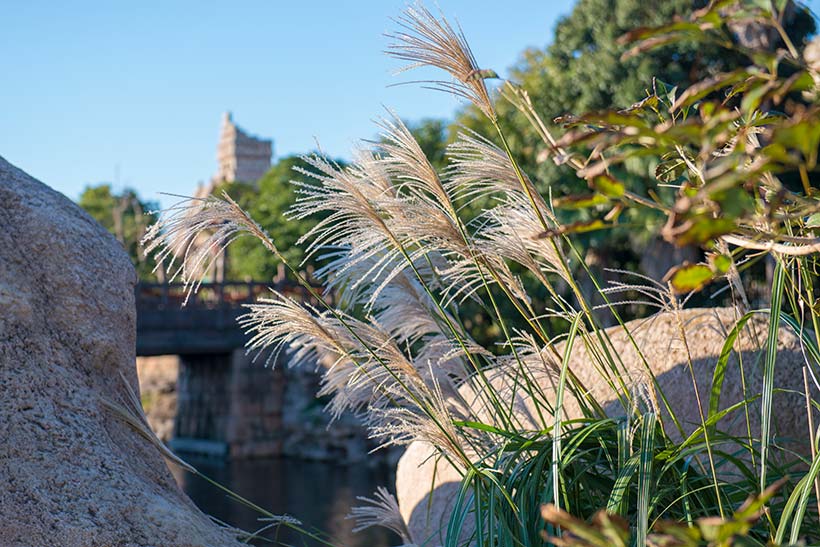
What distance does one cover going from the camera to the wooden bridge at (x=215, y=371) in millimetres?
16406

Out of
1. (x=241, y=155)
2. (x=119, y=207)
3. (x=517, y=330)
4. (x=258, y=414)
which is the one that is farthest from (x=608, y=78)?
(x=241, y=155)

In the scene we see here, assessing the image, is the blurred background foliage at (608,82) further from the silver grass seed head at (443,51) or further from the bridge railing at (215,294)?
the silver grass seed head at (443,51)

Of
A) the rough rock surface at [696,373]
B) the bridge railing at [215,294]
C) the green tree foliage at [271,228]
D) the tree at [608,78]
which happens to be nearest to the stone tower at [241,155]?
the green tree foliage at [271,228]

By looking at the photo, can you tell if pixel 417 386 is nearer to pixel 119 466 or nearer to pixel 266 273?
pixel 119 466

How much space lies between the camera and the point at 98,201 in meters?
34.3

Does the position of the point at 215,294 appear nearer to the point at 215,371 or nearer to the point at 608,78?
the point at 215,371

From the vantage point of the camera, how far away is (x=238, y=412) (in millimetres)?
18078

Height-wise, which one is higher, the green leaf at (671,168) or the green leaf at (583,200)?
the green leaf at (671,168)

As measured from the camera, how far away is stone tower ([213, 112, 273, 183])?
113 feet

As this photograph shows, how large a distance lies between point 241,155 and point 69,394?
3359cm

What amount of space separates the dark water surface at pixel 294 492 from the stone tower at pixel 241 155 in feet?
60.3

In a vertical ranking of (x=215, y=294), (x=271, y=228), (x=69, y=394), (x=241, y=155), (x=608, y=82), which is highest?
(x=241, y=155)

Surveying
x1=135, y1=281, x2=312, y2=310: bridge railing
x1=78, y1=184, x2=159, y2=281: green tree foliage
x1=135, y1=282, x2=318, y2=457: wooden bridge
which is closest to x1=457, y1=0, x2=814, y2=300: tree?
x1=135, y1=281, x2=312, y2=310: bridge railing

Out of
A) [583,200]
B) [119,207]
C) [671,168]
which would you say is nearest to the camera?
[583,200]
